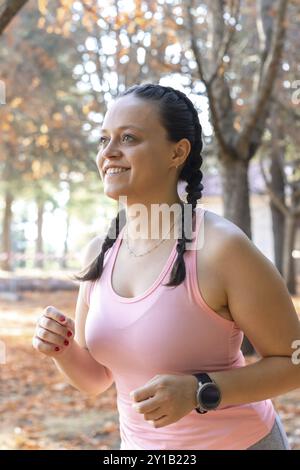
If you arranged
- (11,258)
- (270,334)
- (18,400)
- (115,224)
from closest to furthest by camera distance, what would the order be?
(270,334), (115,224), (18,400), (11,258)

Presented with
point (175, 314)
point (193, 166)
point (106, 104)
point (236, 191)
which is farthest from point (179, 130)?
point (106, 104)

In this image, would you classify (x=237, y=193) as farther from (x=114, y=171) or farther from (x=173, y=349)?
(x=173, y=349)

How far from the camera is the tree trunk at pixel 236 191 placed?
299 inches

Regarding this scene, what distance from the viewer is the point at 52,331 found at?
1.74 m

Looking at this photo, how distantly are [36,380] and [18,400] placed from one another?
1.12 meters

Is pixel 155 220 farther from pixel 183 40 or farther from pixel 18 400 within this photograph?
pixel 183 40

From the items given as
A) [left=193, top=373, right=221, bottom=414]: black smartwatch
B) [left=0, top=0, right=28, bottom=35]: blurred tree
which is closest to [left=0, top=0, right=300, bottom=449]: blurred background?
[left=0, top=0, right=28, bottom=35]: blurred tree

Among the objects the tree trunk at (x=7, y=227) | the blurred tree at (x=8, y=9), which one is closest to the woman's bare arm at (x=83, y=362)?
the blurred tree at (x=8, y=9)

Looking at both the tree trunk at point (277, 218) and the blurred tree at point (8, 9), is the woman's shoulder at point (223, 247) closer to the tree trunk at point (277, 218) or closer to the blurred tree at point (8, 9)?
the blurred tree at point (8, 9)

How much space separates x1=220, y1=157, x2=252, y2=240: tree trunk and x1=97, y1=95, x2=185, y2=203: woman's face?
19.0ft

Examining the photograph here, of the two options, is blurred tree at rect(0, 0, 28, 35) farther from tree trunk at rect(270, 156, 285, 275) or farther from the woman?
tree trunk at rect(270, 156, 285, 275)

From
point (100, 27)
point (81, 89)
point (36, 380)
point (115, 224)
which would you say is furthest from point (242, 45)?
point (115, 224)

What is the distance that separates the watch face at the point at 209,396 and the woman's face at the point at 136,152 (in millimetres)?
560

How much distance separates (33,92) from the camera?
541 inches
